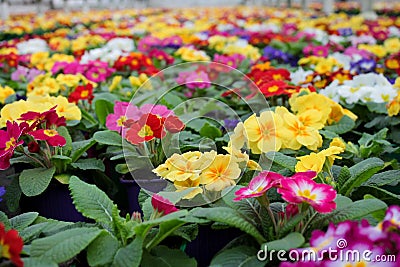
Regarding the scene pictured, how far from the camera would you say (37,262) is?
3.93ft

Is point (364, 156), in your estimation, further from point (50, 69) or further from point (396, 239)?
point (50, 69)

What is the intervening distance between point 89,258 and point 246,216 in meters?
0.39

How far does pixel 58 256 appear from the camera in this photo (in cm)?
123

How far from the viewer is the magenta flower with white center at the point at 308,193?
1.25m

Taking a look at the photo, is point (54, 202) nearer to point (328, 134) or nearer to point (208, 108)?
point (208, 108)

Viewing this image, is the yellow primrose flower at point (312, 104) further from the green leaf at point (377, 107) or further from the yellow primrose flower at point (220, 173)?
the yellow primrose flower at point (220, 173)

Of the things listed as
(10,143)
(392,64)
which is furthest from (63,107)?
(392,64)

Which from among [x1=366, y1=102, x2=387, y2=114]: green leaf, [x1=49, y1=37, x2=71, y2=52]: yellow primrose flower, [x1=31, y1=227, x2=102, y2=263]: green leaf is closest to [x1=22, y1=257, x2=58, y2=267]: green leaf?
[x1=31, y1=227, x2=102, y2=263]: green leaf

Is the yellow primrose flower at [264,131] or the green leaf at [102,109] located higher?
the yellow primrose flower at [264,131]

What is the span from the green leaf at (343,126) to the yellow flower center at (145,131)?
785 mm

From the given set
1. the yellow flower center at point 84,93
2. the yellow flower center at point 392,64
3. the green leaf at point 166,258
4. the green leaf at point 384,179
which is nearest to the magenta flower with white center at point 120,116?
the yellow flower center at point 84,93

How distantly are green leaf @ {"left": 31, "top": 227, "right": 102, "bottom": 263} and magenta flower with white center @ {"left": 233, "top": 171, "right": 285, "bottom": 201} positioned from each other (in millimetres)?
355

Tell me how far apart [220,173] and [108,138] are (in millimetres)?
682

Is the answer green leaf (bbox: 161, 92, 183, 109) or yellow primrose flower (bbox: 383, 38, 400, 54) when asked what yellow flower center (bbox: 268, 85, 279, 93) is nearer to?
green leaf (bbox: 161, 92, 183, 109)
